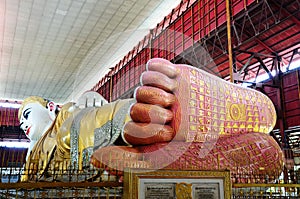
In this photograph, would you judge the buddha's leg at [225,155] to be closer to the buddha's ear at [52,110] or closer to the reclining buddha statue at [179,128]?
the reclining buddha statue at [179,128]

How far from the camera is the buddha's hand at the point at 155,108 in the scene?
2.42 meters

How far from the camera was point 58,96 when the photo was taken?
1256cm

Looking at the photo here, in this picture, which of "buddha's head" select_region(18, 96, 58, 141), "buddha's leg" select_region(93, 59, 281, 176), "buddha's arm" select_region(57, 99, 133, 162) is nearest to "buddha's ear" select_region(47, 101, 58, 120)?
"buddha's head" select_region(18, 96, 58, 141)

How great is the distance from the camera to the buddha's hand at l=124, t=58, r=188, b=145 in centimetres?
242

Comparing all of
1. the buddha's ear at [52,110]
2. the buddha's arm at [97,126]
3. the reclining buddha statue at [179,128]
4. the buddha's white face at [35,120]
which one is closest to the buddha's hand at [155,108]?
the reclining buddha statue at [179,128]

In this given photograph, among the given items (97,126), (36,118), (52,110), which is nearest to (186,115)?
(97,126)

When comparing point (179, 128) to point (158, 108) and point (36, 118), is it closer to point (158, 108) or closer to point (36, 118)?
point (158, 108)

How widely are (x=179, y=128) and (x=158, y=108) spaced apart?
0.23 metres

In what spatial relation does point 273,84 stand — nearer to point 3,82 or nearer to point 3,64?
point 3,64

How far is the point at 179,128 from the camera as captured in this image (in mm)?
2502

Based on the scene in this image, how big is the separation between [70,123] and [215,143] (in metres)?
1.61

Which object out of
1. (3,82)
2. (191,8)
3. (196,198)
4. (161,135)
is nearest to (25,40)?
(3,82)

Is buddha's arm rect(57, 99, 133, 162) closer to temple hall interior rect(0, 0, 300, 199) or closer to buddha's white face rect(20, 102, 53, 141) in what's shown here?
temple hall interior rect(0, 0, 300, 199)

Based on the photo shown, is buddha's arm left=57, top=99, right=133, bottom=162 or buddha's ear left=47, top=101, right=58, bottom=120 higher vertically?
buddha's ear left=47, top=101, right=58, bottom=120
